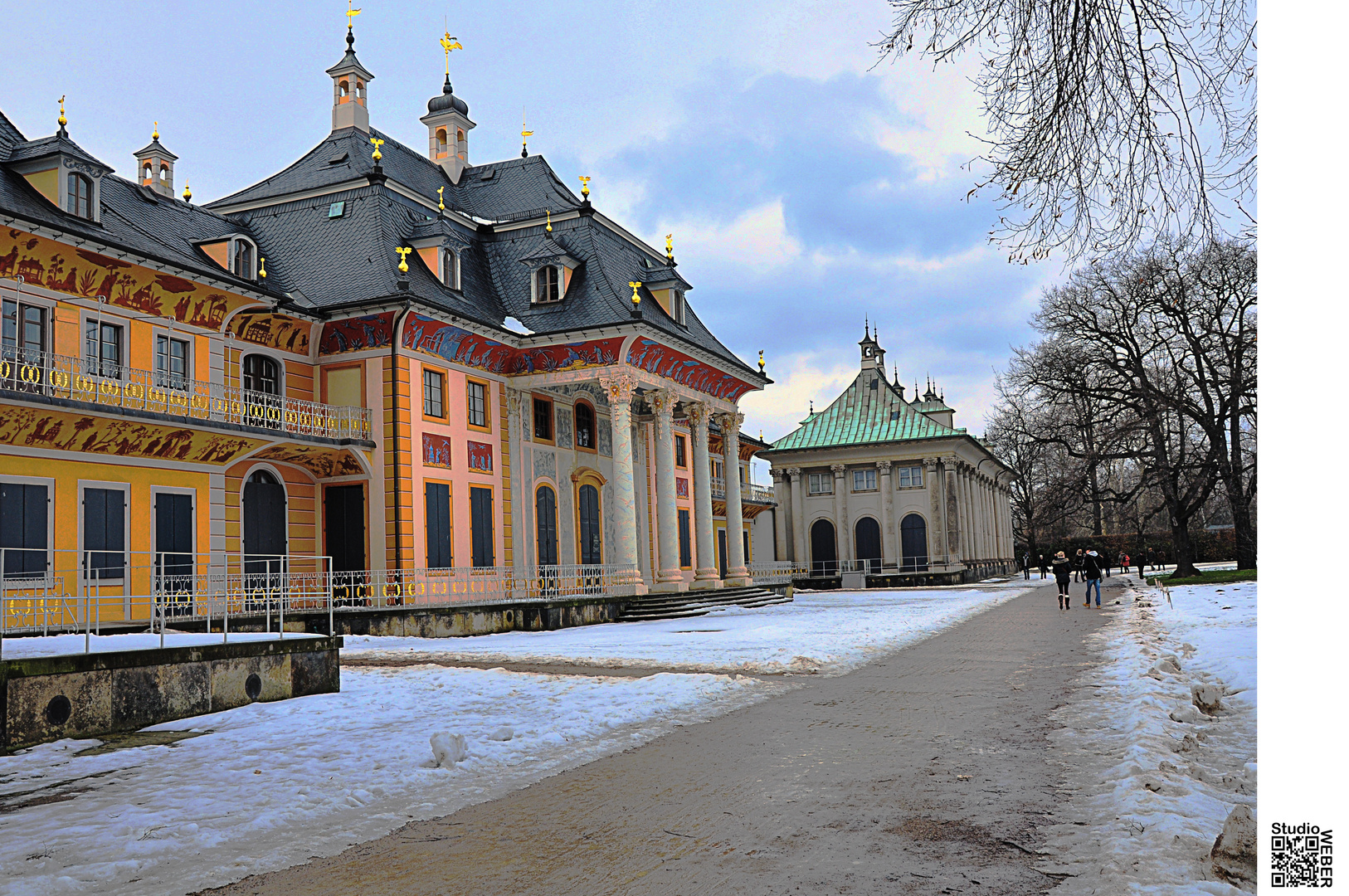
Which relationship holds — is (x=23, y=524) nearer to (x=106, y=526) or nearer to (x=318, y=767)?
(x=106, y=526)

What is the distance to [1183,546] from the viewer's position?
36562 mm

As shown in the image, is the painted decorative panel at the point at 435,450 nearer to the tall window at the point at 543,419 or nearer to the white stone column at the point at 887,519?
the tall window at the point at 543,419

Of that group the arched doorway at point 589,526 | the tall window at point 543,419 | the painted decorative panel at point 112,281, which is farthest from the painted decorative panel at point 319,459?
the arched doorway at point 589,526

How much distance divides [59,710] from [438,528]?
16340mm

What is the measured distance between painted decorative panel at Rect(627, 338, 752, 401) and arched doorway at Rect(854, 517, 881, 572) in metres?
23.1

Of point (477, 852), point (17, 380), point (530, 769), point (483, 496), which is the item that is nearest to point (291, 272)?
point (483, 496)

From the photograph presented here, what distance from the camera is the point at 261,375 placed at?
76.8 feet

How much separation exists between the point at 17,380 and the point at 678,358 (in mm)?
17611

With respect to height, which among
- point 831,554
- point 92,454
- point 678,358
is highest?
point 678,358

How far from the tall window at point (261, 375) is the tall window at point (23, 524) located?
218 inches

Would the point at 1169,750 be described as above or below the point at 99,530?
below

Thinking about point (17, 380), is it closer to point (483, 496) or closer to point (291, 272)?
point (291, 272)

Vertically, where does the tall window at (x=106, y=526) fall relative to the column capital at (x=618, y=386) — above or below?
below

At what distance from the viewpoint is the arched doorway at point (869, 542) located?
56562 mm
